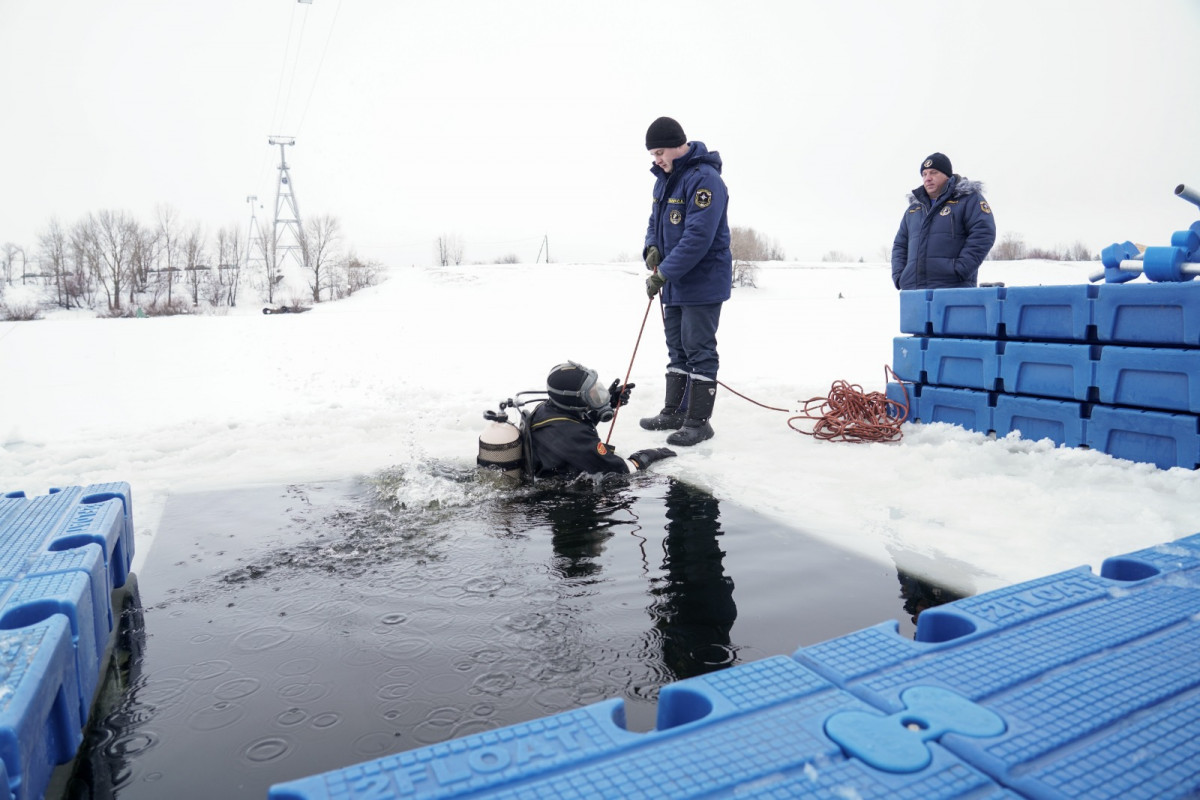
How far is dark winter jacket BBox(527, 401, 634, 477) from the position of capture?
4.42m

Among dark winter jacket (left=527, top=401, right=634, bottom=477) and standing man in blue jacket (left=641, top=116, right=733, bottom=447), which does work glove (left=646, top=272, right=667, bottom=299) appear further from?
dark winter jacket (left=527, top=401, right=634, bottom=477)

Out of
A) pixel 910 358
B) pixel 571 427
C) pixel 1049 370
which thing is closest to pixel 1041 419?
pixel 1049 370

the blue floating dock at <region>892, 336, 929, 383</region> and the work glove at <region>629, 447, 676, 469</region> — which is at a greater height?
the blue floating dock at <region>892, 336, 929, 383</region>

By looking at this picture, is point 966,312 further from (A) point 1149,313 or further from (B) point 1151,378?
(B) point 1151,378

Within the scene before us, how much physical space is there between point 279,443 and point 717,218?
3.75 m

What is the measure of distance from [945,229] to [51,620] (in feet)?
21.0

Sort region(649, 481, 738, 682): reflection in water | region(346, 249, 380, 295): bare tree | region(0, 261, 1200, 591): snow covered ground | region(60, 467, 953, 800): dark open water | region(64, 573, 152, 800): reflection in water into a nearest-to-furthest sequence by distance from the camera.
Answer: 1. region(64, 573, 152, 800): reflection in water
2. region(60, 467, 953, 800): dark open water
3. region(649, 481, 738, 682): reflection in water
4. region(0, 261, 1200, 591): snow covered ground
5. region(346, 249, 380, 295): bare tree

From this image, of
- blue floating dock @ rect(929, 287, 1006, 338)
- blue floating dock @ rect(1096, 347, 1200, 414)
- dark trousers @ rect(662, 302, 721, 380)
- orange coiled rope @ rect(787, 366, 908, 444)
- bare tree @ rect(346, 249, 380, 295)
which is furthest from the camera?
bare tree @ rect(346, 249, 380, 295)

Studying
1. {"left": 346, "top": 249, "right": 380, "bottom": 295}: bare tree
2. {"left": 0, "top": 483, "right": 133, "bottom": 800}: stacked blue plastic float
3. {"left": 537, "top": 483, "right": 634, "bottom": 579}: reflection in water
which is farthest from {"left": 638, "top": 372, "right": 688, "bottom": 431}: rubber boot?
{"left": 346, "top": 249, "right": 380, "bottom": 295}: bare tree

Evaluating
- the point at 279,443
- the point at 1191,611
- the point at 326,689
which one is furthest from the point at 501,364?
the point at 1191,611

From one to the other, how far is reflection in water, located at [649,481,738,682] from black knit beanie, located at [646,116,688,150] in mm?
2965

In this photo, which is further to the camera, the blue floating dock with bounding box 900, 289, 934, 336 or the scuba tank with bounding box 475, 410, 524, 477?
the blue floating dock with bounding box 900, 289, 934, 336

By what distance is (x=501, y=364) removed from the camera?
10.4 m

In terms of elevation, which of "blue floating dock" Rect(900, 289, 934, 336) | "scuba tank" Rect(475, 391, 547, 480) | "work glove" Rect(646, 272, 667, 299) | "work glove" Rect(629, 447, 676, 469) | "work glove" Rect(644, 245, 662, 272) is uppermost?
"work glove" Rect(644, 245, 662, 272)
